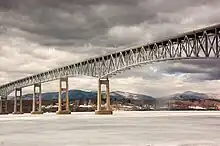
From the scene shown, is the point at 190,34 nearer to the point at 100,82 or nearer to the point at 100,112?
the point at 100,82

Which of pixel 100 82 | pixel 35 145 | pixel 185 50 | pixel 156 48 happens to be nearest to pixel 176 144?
pixel 35 145

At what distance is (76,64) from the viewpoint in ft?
379

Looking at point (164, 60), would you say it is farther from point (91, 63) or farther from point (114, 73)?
point (91, 63)

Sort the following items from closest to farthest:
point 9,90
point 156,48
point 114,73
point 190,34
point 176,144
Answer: point 176,144 < point 190,34 < point 156,48 < point 114,73 < point 9,90

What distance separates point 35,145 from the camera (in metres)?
21.2

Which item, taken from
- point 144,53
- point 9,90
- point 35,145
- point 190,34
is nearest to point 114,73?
point 144,53

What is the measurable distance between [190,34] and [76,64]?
185ft

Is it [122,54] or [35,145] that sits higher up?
[122,54]

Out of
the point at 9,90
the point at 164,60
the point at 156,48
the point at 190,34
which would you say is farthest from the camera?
the point at 9,90

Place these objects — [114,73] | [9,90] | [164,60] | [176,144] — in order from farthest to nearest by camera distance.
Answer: [9,90], [114,73], [164,60], [176,144]

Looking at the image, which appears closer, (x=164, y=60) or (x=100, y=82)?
(x=164, y=60)

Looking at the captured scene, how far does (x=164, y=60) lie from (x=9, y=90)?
12307cm

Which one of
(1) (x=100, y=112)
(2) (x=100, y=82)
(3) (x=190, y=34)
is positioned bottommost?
(1) (x=100, y=112)

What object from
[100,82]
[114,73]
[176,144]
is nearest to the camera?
[176,144]
